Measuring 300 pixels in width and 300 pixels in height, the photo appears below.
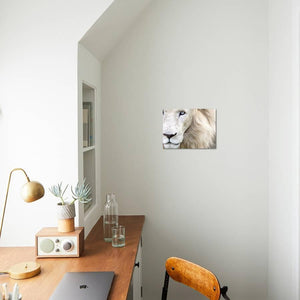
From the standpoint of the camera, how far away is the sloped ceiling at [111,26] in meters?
2.33

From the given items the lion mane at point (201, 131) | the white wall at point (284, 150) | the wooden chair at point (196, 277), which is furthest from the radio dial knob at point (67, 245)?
the white wall at point (284, 150)

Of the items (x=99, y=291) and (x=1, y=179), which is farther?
(x=1, y=179)

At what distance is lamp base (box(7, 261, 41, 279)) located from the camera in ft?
5.93

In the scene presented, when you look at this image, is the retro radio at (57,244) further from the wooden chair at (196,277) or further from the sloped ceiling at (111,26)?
the sloped ceiling at (111,26)

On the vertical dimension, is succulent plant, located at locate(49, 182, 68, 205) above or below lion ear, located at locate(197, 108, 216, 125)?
below

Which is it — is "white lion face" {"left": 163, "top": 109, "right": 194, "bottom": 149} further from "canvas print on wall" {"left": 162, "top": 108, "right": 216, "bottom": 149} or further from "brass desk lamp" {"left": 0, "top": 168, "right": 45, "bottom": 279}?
"brass desk lamp" {"left": 0, "top": 168, "right": 45, "bottom": 279}

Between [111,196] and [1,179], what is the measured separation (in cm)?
67

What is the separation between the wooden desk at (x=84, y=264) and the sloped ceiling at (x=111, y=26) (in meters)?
1.20

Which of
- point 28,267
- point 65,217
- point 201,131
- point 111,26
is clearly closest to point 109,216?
point 65,217

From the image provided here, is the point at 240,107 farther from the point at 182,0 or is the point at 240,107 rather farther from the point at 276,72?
the point at 182,0

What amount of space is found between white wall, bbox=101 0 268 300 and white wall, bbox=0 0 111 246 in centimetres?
80

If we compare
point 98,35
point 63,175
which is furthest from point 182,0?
point 63,175

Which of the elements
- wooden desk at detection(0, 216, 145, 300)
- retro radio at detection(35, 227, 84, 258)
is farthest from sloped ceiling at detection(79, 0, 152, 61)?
wooden desk at detection(0, 216, 145, 300)

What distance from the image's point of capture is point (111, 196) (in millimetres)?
2537
